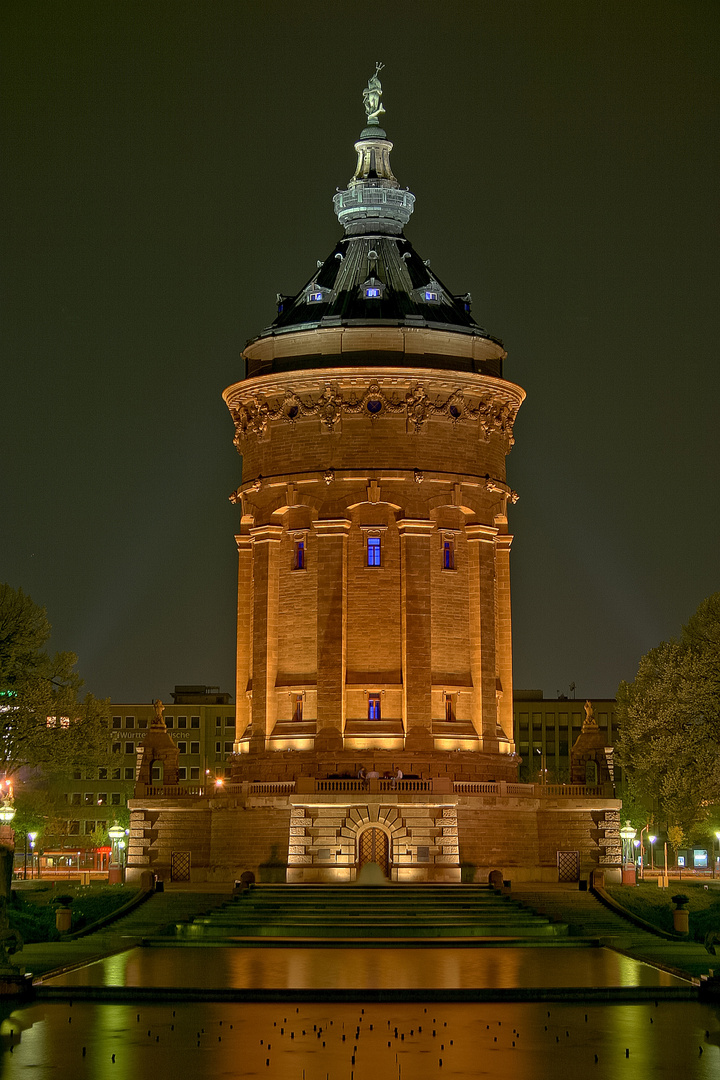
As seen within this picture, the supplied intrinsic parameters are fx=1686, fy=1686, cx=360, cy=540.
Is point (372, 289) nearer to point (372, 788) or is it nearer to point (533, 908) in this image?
point (372, 788)

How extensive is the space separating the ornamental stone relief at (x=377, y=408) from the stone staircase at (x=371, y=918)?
2447 cm

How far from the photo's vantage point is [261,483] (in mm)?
80438

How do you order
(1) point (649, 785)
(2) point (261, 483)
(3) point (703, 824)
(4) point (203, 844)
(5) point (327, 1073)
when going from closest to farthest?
1. (5) point (327, 1073)
2. (4) point (203, 844)
3. (2) point (261, 483)
4. (1) point (649, 785)
5. (3) point (703, 824)

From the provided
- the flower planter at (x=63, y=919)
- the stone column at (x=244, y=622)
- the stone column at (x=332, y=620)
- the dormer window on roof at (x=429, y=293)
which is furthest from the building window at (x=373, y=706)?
the flower planter at (x=63, y=919)

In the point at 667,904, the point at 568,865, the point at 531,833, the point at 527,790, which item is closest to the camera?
the point at 667,904

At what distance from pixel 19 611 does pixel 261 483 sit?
13.4m

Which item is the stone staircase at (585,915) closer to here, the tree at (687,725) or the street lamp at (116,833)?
the tree at (687,725)

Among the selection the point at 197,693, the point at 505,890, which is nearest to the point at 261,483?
the point at 505,890

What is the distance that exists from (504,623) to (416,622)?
680 cm

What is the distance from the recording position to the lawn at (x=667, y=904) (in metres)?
61.0

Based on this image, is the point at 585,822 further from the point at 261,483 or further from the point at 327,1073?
the point at 327,1073

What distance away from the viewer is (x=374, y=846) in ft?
226

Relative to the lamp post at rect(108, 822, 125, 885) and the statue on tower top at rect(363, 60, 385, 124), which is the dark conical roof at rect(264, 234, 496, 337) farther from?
the lamp post at rect(108, 822, 125, 885)

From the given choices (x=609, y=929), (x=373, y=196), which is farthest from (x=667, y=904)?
(x=373, y=196)
